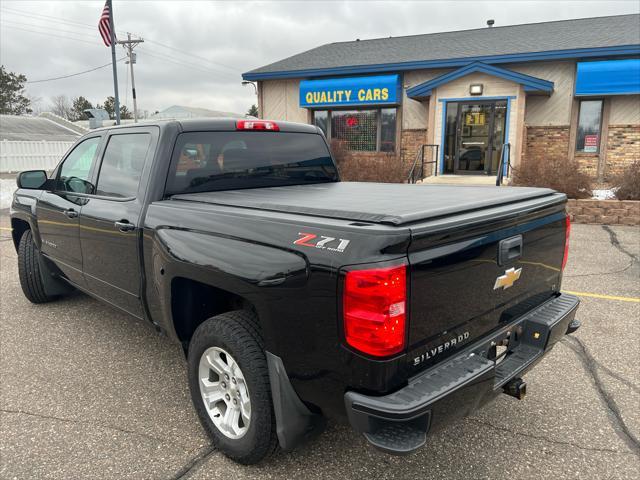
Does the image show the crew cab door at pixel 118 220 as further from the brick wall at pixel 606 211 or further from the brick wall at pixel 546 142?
the brick wall at pixel 546 142

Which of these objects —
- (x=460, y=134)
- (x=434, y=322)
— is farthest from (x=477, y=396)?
(x=460, y=134)

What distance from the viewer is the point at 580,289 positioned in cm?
572

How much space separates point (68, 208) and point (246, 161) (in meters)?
1.60

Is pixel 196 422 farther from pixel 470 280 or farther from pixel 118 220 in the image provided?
pixel 470 280

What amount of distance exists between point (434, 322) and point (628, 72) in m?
16.2

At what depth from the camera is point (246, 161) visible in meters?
3.64

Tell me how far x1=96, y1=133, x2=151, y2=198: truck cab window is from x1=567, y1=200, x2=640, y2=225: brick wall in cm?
927

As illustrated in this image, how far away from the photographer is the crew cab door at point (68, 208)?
3.94 m

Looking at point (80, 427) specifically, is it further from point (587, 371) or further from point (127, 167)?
point (587, 371)

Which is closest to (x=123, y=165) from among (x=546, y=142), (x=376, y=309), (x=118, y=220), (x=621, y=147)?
(x=118, y=220)

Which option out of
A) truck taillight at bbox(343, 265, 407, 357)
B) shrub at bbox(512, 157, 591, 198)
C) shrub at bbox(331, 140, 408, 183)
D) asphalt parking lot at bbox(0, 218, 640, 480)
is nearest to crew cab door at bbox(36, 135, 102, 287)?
asphalt parking lot at bbox(0, 218, 640, 480)

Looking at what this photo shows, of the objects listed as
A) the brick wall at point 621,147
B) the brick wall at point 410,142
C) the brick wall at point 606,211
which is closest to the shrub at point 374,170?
the brick wall at point 410,142

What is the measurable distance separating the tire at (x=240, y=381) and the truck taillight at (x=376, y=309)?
0.61 m

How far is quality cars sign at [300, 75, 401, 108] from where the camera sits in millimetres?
17969
